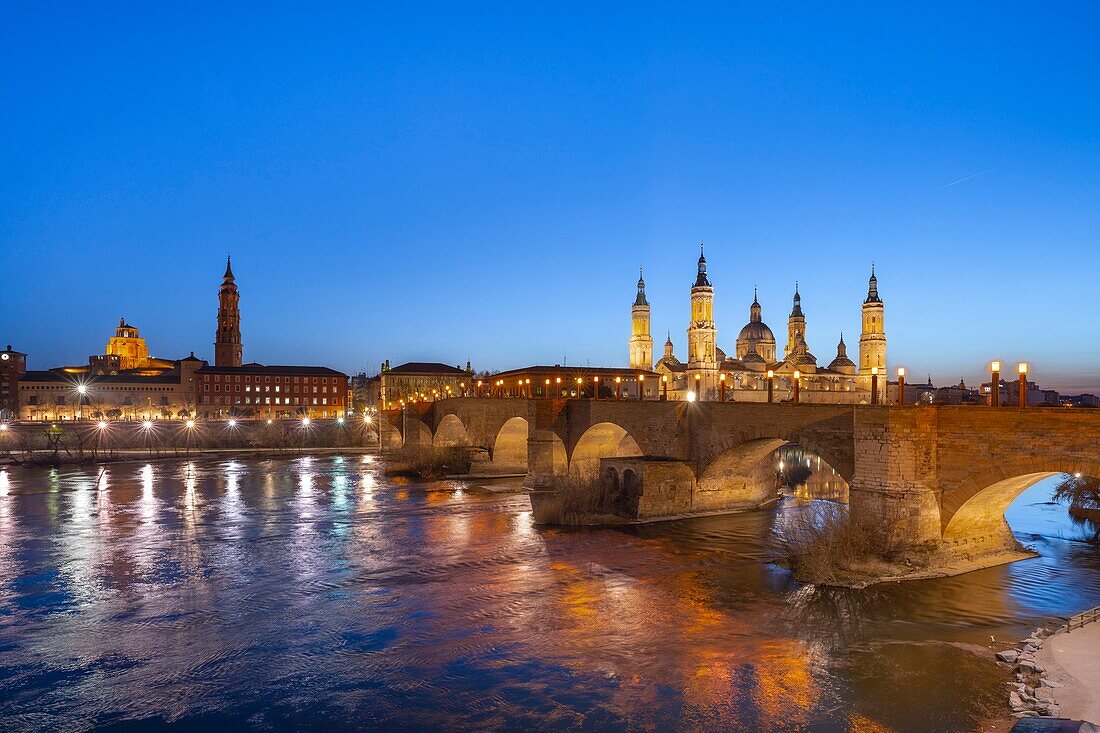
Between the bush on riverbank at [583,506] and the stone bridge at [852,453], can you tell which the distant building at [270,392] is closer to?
the stone bridge at [852,453]

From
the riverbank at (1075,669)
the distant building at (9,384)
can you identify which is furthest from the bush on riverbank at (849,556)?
the distant building at (9,384)

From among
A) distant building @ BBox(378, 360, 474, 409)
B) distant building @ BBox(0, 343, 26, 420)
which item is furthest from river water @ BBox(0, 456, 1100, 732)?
distant building @ BBox(0, 343, 26, 420)

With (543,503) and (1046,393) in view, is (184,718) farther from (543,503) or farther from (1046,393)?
(1046,393)

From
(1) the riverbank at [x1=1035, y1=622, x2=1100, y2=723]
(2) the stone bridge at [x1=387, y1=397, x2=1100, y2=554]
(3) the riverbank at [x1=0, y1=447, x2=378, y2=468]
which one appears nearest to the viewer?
(1) the riverbank at [x1=1035, y1=622, x2=1100, y2=723]

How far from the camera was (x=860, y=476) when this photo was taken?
1977cm

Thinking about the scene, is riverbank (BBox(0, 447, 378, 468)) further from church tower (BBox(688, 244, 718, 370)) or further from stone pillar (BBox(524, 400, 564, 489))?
church tower (BBox(688, 244, 718, 370))

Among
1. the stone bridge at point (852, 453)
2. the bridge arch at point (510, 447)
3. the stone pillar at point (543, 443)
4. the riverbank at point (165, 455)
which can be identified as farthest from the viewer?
the riverbank at point (165, 455)

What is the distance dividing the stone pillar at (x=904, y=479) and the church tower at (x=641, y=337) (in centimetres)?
7622

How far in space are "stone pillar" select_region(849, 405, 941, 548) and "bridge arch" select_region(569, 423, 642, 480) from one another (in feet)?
55.5

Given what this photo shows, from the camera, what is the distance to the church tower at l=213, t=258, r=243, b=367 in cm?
11888

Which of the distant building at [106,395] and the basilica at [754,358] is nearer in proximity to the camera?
the basilica at [754,358]

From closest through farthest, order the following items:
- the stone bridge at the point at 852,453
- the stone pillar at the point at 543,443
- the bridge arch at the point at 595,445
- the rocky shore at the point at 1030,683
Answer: the rocky shore at the point at 1030,683
the stone bridge at the point at 852,453
the bridge arch at the point at 595,445
the stone pillar at the point at 543,443

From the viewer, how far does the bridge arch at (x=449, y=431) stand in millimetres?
55375

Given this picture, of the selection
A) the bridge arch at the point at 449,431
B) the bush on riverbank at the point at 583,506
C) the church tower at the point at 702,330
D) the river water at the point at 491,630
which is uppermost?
the church tower at the point at 702,330
